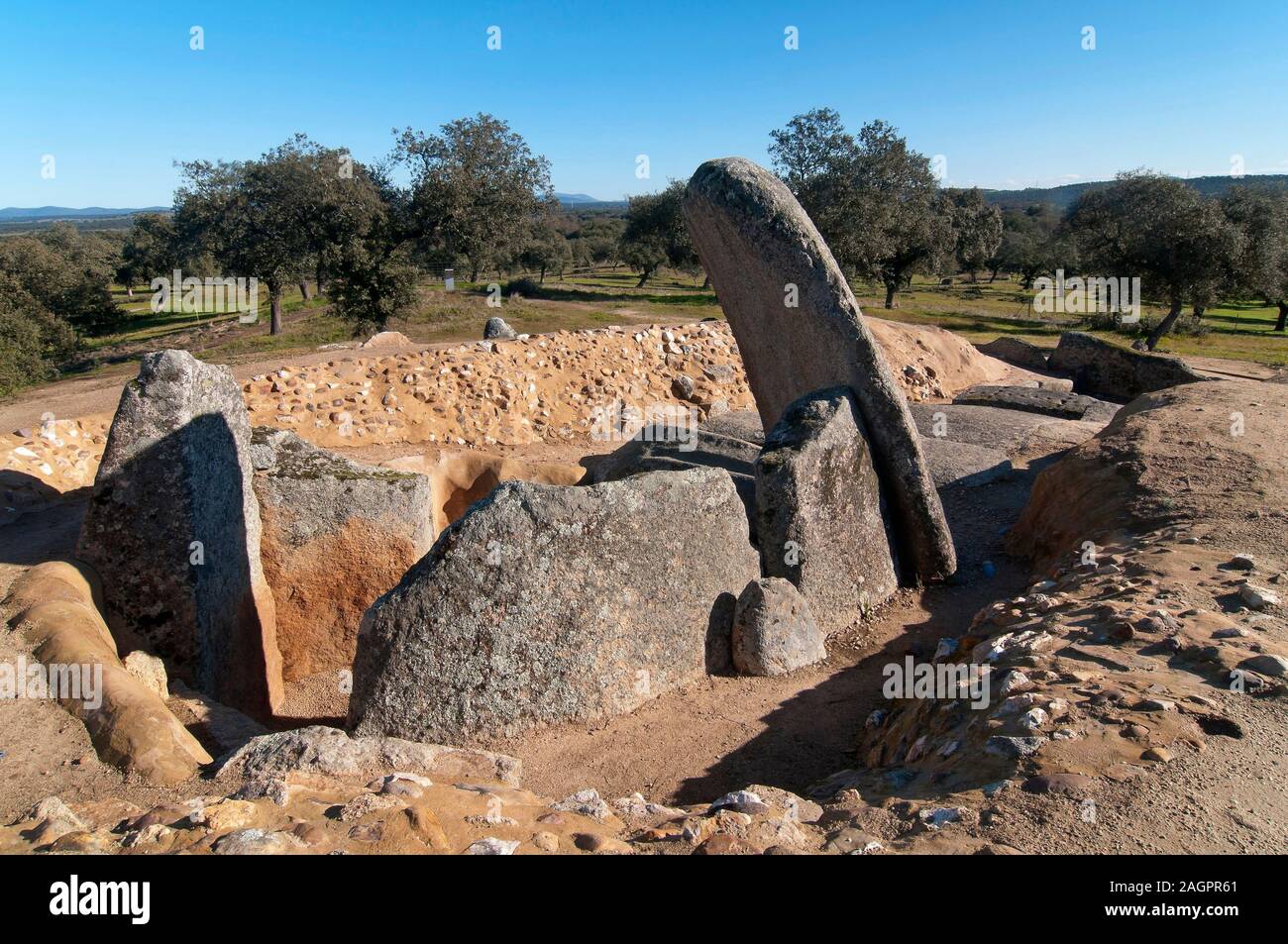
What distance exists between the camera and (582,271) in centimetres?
6206

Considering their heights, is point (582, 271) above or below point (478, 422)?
above

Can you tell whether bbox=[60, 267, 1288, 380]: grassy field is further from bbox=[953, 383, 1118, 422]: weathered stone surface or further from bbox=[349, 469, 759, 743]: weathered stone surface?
bbox=[349, 469, 759, 743]: weathered stone surface

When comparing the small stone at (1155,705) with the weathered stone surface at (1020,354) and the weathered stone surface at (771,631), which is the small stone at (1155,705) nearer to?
the weathered stone surface at (771,631)

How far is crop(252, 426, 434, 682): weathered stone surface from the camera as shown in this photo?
7309 millimetres

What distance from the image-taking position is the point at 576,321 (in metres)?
26.3

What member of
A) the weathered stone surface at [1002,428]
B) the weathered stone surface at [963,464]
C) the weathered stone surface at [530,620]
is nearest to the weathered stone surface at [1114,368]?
the weathered stone surface at [1002,428]

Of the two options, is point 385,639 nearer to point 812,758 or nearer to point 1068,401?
point 812,758

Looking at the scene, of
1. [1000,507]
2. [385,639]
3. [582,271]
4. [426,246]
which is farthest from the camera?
[582,271]

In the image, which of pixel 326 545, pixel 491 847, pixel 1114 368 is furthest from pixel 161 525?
pixel 1114 368

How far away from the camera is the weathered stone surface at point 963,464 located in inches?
410

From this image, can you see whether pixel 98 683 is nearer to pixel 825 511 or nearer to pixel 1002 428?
pixel 825 511

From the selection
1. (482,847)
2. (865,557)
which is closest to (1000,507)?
(865,557)

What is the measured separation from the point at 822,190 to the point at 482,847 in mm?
29643
